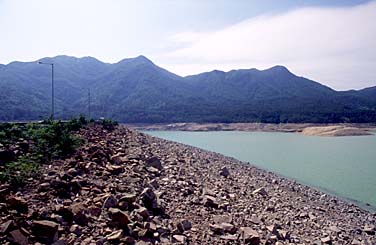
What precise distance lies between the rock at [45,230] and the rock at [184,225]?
6.46ft

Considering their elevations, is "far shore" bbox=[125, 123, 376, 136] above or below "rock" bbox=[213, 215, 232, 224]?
above

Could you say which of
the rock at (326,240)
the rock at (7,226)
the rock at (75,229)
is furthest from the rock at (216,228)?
the rock at (7,226)

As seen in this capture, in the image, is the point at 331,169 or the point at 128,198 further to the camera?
the point at 331,169

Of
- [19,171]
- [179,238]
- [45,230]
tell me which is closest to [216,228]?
[179,238]

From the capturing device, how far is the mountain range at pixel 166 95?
64.0 m

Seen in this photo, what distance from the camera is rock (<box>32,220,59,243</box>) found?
17.3 feet

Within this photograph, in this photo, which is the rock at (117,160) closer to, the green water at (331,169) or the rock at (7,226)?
the rock at (7,226)

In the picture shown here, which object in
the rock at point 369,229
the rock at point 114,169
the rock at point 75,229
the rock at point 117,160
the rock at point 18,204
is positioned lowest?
the rock at point 369,229

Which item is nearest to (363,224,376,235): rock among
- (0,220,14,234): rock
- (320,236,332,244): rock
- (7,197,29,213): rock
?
(320,236,332,244): rock

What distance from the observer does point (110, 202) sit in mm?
6461

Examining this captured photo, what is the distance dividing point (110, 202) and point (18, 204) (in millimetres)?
1333

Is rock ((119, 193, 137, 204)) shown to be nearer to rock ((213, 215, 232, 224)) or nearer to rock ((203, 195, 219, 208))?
rock ((213, 215, 232, 224))

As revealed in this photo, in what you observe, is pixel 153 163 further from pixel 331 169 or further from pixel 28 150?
pixel 331 169

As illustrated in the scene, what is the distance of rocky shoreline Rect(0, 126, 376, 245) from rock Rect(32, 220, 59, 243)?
12mm
